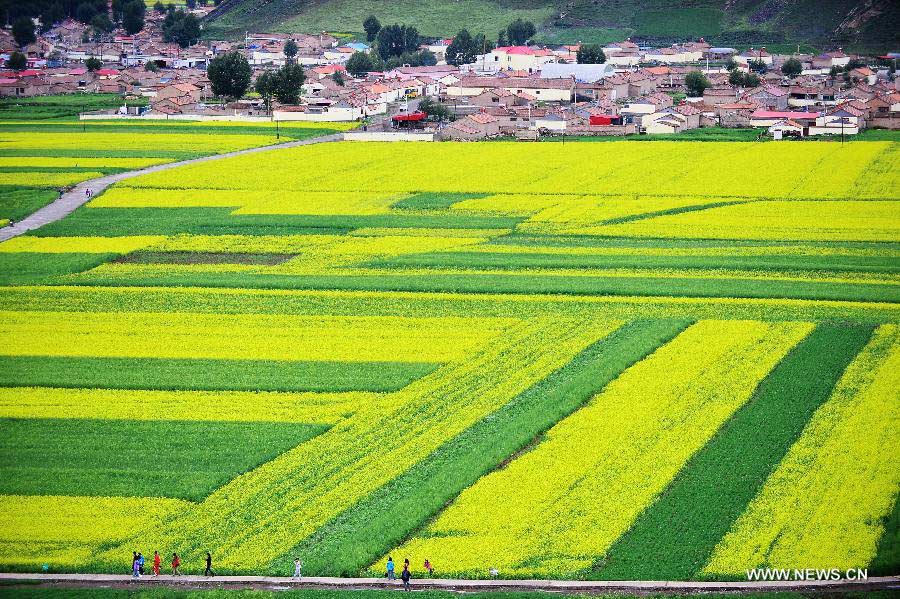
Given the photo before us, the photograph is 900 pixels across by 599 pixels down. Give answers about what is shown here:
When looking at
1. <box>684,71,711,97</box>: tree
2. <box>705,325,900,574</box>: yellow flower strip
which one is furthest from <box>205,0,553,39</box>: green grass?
<box>705,325,900,574</box>: yellow flower strip

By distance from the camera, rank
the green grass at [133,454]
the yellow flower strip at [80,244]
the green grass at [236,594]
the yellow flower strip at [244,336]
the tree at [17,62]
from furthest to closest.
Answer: the tree at [17,62], the yellow flower strip at [80,244], the yellow flower strip at [244,336], the green grass at [133,454], the green grass at [236,594]

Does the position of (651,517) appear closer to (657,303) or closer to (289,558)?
(289,558)

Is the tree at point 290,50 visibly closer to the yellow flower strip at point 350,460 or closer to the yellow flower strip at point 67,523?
the yellow flower strip at point 350,460

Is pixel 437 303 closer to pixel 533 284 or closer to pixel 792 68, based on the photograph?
pixel 533 284

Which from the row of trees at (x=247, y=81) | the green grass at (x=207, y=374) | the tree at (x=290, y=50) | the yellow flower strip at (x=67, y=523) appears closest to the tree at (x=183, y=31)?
the tree at (x=290, y=50)

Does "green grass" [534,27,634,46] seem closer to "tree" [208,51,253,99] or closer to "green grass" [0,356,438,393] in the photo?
"tree" [208,51,253,99]
